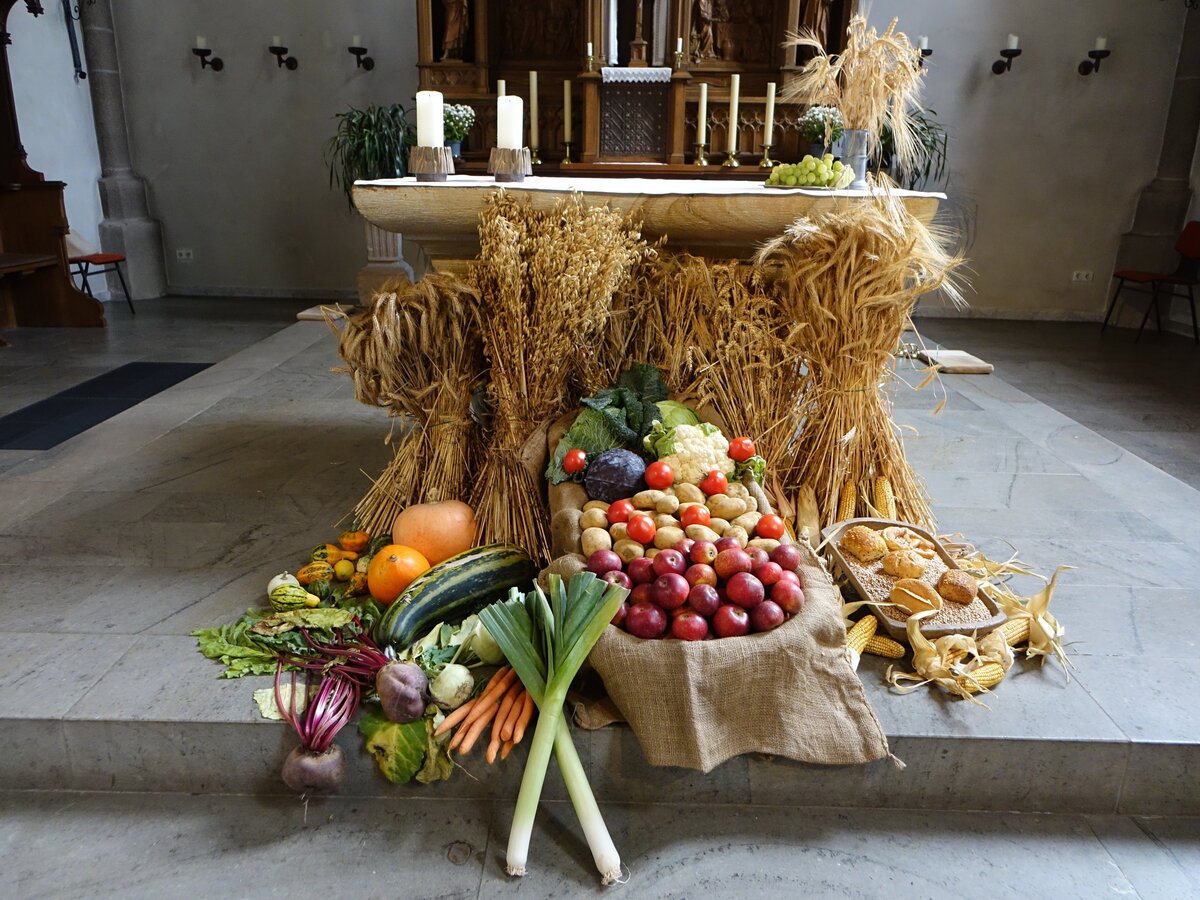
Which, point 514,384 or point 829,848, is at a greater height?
point 514,384

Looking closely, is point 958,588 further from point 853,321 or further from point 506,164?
point 506,164

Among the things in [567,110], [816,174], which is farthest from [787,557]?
[567,110]

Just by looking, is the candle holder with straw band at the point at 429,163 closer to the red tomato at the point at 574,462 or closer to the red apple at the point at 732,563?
the red tomato at the point at 574,462

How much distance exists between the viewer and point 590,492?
2.39m

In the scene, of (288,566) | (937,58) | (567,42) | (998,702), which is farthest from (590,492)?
(937,58)

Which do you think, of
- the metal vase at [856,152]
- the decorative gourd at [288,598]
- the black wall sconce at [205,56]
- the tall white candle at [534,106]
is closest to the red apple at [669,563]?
the decorative gourd at [288,598]

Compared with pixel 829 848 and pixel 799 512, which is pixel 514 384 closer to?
pixel 799 512

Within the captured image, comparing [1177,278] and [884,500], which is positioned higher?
[1177,278]

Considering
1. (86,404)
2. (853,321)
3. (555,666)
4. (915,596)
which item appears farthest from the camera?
(86,404)

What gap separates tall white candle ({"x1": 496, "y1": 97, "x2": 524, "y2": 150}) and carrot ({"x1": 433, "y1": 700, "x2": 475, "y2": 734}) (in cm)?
183

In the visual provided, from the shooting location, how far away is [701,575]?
1942mm

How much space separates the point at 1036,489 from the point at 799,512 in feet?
3.90

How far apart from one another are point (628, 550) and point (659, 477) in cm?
34

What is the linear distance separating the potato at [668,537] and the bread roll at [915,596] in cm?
57
